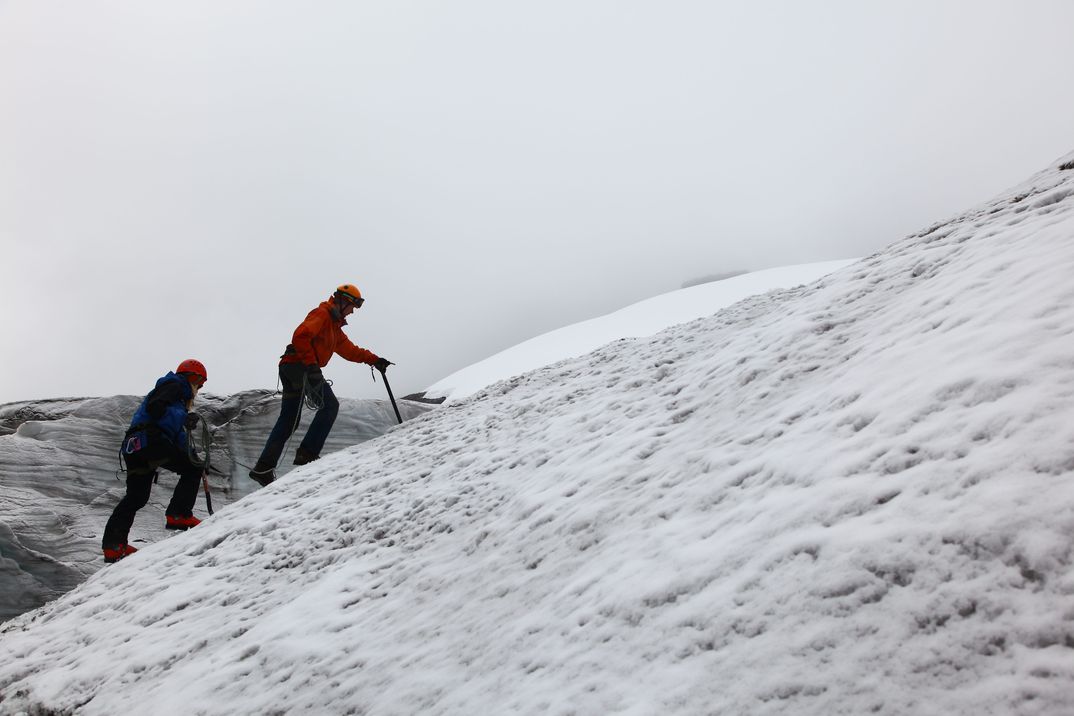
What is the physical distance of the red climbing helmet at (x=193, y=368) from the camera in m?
8.28

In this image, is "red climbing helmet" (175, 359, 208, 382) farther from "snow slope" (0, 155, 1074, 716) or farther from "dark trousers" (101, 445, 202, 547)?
"snow slope" (0, 155, 1074, 716)

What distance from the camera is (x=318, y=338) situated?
357 inches

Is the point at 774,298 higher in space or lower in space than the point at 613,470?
higher

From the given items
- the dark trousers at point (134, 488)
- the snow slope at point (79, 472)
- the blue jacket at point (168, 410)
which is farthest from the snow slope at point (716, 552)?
the snow slope at point (79, 472)

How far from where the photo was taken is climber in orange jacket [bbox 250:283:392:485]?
350 inches

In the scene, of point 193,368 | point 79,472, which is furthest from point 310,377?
point 79,472

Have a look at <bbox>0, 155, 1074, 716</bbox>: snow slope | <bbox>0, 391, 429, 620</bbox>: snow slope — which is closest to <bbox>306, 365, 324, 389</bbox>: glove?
<bbox>0, 155, 1074, 716</bbox>: snow slope

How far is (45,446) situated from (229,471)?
3449mm

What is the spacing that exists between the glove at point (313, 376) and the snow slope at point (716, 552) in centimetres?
261

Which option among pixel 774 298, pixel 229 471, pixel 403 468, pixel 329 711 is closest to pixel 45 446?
pixel 229 471

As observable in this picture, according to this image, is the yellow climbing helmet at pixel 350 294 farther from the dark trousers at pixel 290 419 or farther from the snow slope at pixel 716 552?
the snow slope at pixel 716 552

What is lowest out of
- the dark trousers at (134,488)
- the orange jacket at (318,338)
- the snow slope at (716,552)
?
the snow slope at (716,552)

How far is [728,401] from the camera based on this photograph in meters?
4.59

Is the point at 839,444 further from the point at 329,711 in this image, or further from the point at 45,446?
the point at 45,446
